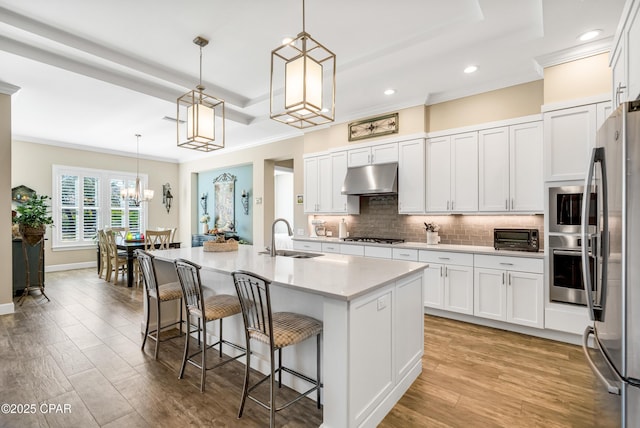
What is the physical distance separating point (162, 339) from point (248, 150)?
488 centimetres

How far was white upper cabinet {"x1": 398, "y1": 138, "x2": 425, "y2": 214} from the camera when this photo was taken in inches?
171

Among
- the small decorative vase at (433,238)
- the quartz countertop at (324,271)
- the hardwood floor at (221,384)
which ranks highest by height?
the small decorative vase at (433,238)

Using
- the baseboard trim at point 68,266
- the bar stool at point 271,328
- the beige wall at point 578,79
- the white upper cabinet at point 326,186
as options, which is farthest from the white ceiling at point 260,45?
the baseboard trim at point 68,266

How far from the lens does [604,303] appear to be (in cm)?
150

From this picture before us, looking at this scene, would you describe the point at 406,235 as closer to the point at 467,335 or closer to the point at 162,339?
the point at 467,335

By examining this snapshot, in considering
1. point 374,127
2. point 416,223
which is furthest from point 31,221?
point 416,223

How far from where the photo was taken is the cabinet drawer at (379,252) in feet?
14.1

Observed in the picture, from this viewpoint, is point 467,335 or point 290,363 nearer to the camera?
point 290,363

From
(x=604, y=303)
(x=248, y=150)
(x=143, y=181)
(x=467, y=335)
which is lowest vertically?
(x=467, y=335)

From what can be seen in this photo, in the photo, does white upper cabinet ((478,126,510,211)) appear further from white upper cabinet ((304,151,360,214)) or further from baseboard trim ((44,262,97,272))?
baseboard trim ((44,262,97,272))

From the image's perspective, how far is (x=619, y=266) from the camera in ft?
4.37

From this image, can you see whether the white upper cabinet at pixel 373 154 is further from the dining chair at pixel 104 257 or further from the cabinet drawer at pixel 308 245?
the dining chair at pixel 104 257

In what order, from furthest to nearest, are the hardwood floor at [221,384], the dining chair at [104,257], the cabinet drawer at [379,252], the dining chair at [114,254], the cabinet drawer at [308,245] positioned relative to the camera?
1. the dining chair at [104,257]
2. the dining chair at [114,254]
3. the cabinet drawer at [308,245]
4. the cabinet drawer at [379,252]
5. the hardwood floor at [221,384]

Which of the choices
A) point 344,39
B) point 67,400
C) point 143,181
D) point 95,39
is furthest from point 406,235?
point 143,181
